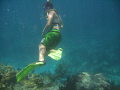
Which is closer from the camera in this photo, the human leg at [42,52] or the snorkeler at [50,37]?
the human leg at [42,52]

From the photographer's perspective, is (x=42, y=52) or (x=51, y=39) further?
(x=51, y=39)

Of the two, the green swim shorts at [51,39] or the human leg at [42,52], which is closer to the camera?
the human leg at [42,52]

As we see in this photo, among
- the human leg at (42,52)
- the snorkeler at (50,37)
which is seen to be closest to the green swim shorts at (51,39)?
the snorkeler at (50,37)

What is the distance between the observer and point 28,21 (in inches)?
2618

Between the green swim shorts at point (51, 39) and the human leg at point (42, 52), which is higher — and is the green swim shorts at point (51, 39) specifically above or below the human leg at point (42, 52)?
above

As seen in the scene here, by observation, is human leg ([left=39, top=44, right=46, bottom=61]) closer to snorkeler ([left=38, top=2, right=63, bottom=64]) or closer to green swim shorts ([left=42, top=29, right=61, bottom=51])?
snorkeler ([left=38, top=2, right=63, bottom=64])

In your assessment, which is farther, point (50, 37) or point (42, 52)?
point (50, 37)

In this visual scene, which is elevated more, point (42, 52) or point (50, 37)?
point (50, 37)

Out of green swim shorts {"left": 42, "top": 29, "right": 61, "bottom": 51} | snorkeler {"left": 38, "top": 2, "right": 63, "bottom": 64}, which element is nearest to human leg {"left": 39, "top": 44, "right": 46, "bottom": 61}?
snorkeler {"left": 38, "top": 2, "right": 63, "bottom": 64}

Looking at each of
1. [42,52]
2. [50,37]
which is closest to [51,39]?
[50,37]

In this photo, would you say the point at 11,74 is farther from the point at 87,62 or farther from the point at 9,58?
the point at 9,58

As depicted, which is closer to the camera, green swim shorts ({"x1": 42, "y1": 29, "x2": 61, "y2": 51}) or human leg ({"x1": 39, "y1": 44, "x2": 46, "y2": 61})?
human leg ({"x1": 39, "y1": 44, "x2": 46, "y2": 61})

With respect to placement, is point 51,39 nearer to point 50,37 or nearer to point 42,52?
point 50,37

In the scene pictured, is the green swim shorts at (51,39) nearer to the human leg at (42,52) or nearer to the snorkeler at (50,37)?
the snorkeler at (50,37)
